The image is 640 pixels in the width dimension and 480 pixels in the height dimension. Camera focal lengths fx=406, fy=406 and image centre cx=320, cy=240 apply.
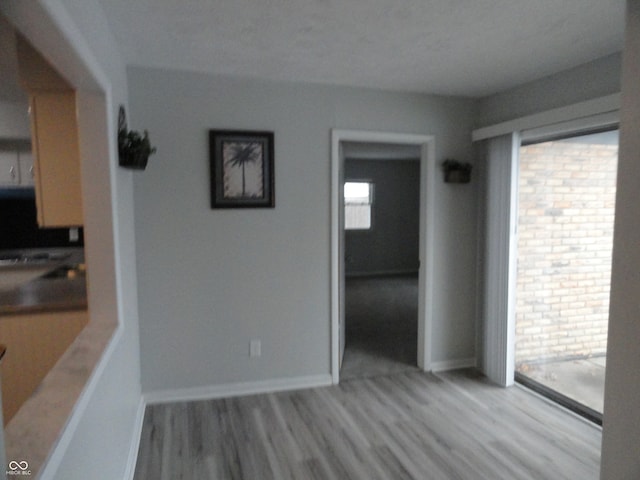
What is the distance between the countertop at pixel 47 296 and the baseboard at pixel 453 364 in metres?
2.83

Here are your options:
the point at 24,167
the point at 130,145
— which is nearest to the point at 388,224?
the point at 24,167

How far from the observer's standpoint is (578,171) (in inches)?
119

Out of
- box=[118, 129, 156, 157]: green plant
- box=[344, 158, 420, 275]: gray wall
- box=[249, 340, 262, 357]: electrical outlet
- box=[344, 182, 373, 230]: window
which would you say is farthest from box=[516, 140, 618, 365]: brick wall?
box=[344, 182, 373, 230]: window

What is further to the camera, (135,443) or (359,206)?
(359,206)

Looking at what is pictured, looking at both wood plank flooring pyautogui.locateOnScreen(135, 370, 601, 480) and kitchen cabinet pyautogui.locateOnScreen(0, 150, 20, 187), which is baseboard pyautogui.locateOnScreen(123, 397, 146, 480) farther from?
kitchen cabinet pyautogui.locateOnScreen(0, 150, 20, 187)

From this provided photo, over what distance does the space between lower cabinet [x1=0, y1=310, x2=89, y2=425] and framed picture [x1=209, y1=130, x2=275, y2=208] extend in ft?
3.97

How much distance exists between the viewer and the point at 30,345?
222 centimetres

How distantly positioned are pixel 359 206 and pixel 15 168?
5679 millimetres

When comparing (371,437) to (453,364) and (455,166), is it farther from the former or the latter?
(455,166)

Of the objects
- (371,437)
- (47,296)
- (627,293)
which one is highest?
(627,293)

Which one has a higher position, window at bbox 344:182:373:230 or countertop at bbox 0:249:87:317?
window at bbox 344:182:373:230

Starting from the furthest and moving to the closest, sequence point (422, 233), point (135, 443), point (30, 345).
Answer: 1. point (422, 233)
2. point (135, 443)
3. point (30, 345)

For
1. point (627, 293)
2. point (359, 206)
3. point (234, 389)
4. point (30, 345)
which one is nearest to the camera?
point (627, 293)

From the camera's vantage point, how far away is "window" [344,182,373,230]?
8047 mm
